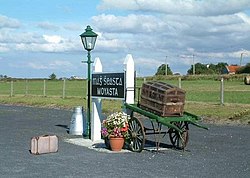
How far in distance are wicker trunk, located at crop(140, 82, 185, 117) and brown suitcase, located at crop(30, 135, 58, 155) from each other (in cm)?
246

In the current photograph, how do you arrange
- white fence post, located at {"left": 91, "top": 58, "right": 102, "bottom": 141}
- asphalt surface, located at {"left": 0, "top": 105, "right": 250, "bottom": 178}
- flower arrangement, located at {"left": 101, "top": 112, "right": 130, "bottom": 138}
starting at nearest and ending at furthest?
asphalt surface, located at {"left": 0, "top": 105, "right": 250, "bottom": 178}
flower arrangement, located at {"left": 101, "top": 112, "right": 130, "bottom": 138}
white fence post, located at {"left": 91, "top": 58, "right": 102, "bottom": 141}

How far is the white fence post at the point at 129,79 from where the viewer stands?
13.9 metres

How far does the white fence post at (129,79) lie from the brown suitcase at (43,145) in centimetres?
229

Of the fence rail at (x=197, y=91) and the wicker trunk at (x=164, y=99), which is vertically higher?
the wicker trunk at (x=164, y=99)

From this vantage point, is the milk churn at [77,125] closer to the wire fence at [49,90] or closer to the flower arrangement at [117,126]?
the flower arrangement at [117,126]

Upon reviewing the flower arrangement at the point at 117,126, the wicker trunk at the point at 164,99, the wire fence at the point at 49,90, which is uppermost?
the wicker trunk at the point at 164,99

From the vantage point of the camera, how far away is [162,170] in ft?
33.6

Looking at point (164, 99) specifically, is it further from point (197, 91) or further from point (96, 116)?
point (197, 91)

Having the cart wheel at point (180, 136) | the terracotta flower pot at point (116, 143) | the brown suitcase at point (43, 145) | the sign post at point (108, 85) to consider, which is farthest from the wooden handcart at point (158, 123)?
the brown suitcase at point (43, 145)

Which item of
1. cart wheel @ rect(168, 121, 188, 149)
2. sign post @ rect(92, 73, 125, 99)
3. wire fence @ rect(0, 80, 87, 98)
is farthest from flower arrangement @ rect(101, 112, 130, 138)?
wire fence @ rect(0, 80, 87, 98)

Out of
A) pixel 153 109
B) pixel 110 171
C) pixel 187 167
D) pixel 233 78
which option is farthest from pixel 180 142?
pixel 233 78

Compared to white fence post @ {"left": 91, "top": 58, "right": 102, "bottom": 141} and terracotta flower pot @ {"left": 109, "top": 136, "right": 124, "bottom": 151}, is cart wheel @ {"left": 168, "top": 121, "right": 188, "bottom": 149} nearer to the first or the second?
terracotta flower pot @ {"left": 109, "top": 136, "right": 124, "bottom": 151}

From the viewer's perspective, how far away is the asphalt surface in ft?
32.6

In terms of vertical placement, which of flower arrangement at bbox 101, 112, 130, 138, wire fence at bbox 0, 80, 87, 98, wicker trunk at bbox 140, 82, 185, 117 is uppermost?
wicker trunk at bbox 140, 82, 185, 117
